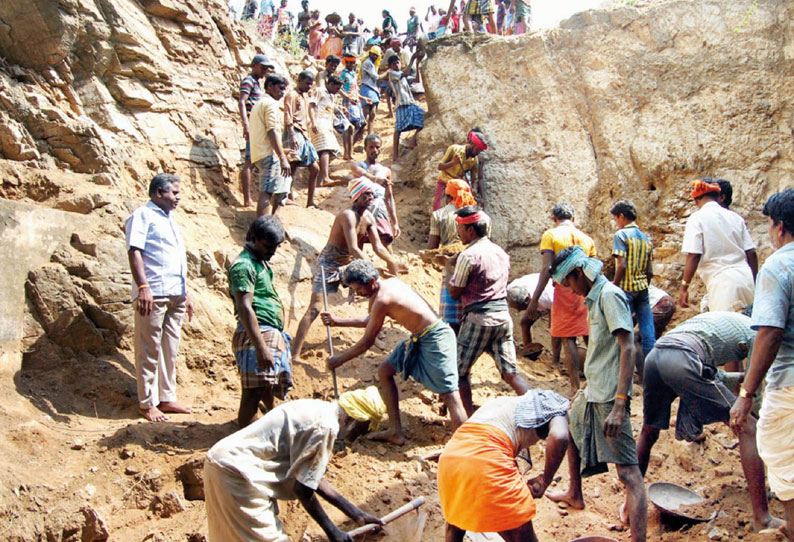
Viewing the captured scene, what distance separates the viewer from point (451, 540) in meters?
3.23

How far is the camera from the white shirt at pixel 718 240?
5348 millimetres

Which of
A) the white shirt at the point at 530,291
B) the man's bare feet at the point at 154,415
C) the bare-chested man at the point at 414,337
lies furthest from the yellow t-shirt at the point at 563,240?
the man's bare feet at the point at 154,415

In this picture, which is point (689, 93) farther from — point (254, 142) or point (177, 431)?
point (177, 431)

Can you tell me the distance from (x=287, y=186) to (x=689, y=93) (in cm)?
561

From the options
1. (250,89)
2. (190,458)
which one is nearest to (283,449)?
(190,458)

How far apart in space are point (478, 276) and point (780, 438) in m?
2.45

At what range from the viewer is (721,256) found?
5371 millimetres

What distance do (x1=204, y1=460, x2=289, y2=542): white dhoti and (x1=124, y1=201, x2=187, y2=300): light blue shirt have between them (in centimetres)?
200

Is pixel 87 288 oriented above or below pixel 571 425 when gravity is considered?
above

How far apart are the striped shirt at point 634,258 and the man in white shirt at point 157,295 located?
3868 mm

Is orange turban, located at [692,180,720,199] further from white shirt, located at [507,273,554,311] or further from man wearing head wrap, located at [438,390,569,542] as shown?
man wearing head wrap, located at [438,390,569,542]

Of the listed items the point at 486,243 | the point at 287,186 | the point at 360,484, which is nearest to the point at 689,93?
the point at 486,243

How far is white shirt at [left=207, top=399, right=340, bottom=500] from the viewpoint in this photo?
3.18 meters

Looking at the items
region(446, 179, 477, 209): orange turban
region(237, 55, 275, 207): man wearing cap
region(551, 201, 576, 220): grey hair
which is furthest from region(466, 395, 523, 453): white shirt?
region(237, 55, 275, 207): man wearing cap
